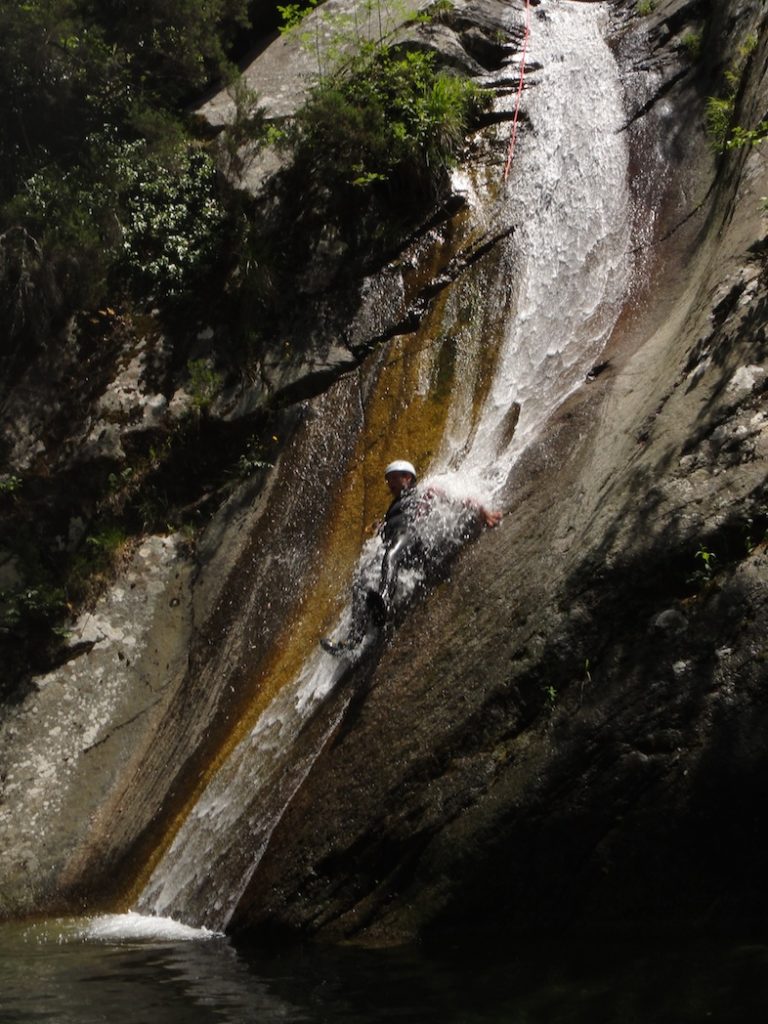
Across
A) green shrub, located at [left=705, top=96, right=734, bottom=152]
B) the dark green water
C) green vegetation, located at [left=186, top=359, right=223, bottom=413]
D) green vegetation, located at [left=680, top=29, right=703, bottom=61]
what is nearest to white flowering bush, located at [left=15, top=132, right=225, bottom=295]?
green vegetation, located at [left=186, top=359, right=223, bottom=413]

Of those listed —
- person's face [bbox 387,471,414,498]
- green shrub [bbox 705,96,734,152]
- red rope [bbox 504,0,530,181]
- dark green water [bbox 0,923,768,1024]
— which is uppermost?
red rope [bbox 504,0,530,181]

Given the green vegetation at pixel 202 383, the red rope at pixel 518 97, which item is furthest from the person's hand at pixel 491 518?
the red rope at pixel 518 97

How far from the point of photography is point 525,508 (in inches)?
303

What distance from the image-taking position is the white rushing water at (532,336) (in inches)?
295

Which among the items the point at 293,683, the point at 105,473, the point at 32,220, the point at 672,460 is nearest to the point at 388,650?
the point at 293,683

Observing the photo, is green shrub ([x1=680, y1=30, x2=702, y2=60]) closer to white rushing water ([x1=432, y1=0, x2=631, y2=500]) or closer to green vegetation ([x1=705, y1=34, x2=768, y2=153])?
white rushing water ([x1=432, y1=0, x2=631, y2=500])

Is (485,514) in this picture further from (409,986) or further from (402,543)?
(409,986)

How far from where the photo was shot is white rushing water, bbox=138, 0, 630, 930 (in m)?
7.49

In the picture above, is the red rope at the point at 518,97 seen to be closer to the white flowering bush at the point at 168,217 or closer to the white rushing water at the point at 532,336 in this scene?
the white rushing water at the point at 532,336

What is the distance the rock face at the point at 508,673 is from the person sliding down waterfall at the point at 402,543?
0.96 feet

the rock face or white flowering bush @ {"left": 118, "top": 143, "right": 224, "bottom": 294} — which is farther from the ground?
white flowering bush @ {"left": 118, "top": 143, "right": 224, "bottom": 294}

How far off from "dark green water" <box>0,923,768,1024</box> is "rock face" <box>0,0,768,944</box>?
343mm

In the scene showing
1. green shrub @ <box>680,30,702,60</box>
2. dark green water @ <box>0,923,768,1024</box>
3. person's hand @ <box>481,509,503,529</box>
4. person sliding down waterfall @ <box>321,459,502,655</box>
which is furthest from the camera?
green shrub @ <box>680,30,702,60</box>

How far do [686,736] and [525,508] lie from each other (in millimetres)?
2426
